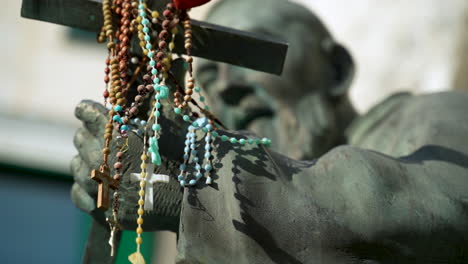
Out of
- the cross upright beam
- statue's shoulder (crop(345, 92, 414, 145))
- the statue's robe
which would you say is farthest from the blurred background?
the statue's robe

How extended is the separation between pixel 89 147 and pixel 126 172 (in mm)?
73

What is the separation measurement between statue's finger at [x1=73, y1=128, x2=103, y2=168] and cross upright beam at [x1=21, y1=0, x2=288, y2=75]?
0.51ft

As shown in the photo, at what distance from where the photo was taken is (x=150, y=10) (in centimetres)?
131

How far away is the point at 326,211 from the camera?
1.24 metres

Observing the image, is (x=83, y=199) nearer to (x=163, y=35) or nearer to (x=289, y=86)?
(x=163, y=35)

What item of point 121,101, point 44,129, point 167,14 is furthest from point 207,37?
point 44,129

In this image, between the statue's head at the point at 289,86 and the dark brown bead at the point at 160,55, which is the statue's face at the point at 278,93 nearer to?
the statue's head at the point at 289,86

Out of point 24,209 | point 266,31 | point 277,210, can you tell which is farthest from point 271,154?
point 24,209

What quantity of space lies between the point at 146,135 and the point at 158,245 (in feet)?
8.49

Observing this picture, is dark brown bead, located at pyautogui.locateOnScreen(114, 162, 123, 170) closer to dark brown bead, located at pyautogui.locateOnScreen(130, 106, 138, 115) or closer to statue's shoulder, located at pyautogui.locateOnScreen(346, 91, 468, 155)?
dark brown bead, located at pyautogui.locateOnScreen(130, 106, 138, 115)

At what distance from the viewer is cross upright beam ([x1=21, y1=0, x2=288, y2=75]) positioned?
1.34 metres

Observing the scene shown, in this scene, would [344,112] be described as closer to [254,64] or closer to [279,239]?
[254,64]

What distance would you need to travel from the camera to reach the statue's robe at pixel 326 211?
1.20 metres

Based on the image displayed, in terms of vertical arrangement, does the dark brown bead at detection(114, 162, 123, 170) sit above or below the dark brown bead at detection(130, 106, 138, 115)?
below
